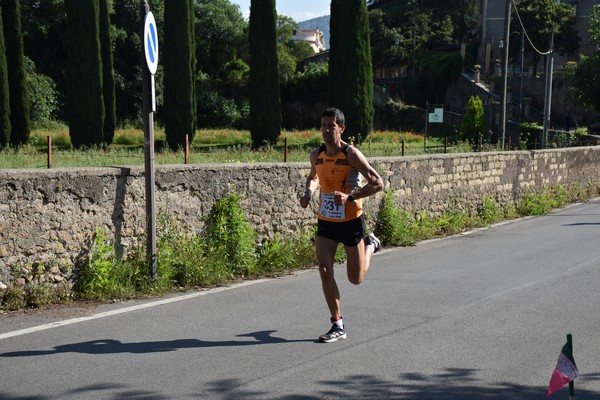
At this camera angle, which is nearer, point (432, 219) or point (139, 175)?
point (139, 175)

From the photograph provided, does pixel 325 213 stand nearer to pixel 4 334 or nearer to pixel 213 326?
pixel 213 326

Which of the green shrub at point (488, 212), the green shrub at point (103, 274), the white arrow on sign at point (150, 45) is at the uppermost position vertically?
the white arrow on sign at point (150, 45)

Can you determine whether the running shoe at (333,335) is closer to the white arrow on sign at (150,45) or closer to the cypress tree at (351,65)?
the white arrow on sign at (150,45)

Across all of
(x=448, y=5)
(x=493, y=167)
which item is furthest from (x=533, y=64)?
(x=493, y=167)

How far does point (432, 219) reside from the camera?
14.2 m

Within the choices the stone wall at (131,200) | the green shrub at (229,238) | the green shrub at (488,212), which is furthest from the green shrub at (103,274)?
the green shrub at (488,212)

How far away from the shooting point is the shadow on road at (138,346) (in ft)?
20.3

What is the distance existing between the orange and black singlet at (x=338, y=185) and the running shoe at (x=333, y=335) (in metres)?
0.91

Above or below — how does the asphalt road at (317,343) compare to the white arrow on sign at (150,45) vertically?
below

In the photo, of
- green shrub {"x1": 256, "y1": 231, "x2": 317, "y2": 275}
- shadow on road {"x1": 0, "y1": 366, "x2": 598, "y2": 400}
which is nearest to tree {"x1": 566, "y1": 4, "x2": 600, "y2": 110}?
green shrub {"x1": 256, "y1": 231, "x2": 317, "y2": 275}

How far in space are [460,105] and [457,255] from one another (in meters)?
53.9

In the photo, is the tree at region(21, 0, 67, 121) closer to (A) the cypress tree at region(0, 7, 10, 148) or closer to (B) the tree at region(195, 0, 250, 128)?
(B) the tree at region(195, 0, 250, 128)

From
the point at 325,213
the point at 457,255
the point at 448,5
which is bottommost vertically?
the point at 457,255

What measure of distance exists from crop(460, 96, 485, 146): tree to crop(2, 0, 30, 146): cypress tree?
21.4 meters
